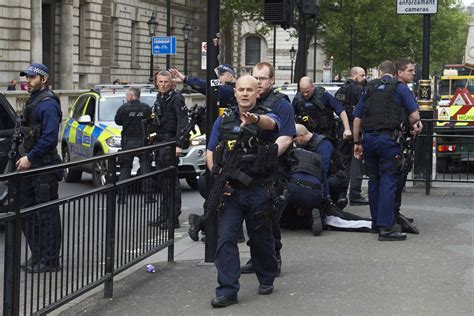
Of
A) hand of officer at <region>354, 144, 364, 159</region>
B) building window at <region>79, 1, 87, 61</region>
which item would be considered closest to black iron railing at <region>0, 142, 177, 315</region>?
hand of officer at <region>354, 144, 364, 159</region>

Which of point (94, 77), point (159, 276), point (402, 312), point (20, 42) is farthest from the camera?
point (94, 77)

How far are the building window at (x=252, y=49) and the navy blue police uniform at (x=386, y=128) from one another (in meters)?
78.1

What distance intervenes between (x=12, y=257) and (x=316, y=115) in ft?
22.0

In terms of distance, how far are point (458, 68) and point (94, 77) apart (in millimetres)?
24535

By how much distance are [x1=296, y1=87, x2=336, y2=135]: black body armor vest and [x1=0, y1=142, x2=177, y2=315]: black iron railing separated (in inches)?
141

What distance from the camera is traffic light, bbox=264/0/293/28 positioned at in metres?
12.4

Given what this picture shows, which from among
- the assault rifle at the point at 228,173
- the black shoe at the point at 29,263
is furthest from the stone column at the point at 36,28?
the black shoe at the point at 29,263

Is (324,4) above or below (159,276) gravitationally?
above

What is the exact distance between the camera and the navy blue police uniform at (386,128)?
9773mm

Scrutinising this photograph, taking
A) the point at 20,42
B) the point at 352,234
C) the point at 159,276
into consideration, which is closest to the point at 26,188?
the point at 159,276

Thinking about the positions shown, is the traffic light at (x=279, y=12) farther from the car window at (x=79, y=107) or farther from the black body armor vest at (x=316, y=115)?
the car window at (x=79, y=107)

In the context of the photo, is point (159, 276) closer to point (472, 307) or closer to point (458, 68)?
point (472, 307)

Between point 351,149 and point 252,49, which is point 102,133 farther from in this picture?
point 252,49

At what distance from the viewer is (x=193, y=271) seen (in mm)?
8258
